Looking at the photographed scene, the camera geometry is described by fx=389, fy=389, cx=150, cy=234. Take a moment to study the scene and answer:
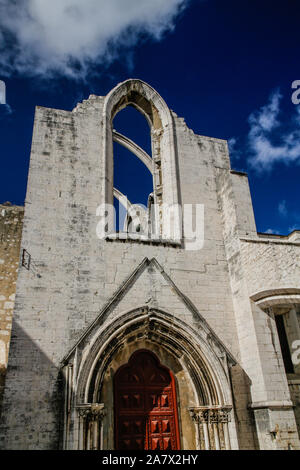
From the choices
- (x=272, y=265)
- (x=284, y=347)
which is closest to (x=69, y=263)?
(x=272, y=265)

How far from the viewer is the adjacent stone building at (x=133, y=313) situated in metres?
6.80

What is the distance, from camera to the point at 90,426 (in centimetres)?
655

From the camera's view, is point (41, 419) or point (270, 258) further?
point (270, 258)

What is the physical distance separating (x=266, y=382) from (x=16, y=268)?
5446 mm

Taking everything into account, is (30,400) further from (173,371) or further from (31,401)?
(173,371)

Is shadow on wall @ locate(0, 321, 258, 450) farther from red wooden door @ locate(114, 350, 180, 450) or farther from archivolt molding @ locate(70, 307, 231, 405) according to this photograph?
red wooden door @ locate(114, 350, 180, 450)

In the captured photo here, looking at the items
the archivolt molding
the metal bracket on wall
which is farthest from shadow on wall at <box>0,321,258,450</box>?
the metal bracket on wall

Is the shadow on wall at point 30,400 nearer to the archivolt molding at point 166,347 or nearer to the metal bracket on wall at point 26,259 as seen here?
the archivolt molding at point 166,347

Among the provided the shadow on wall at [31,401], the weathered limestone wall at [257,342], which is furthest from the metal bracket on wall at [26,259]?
the weathered limestone wall at [257,342]

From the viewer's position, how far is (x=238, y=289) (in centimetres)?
841

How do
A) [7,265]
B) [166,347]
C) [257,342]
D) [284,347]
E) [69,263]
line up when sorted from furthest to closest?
[284,347] < [7,265] < [166,347] < [69,263] < [257,342]

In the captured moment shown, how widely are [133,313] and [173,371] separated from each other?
1.58 m
